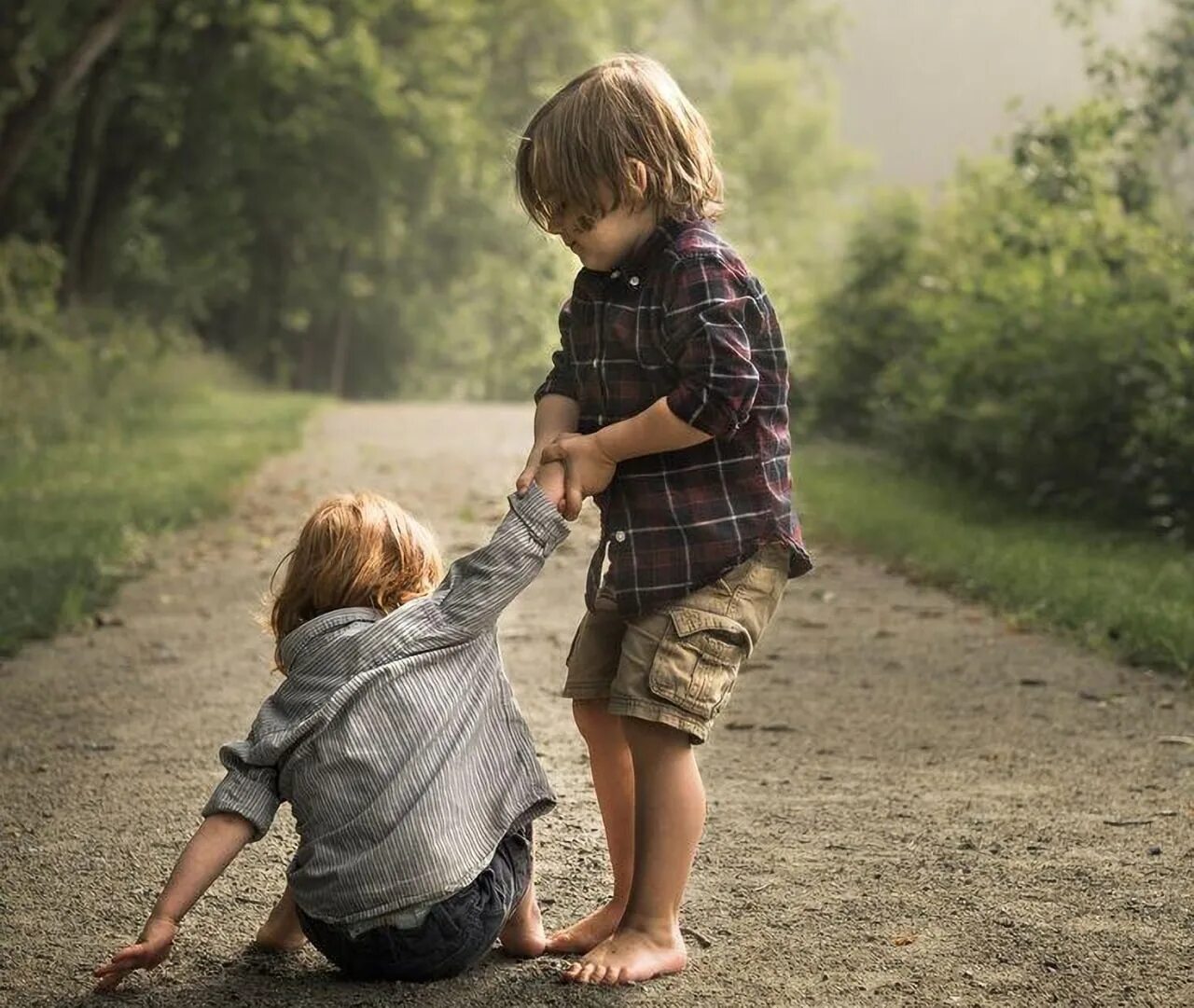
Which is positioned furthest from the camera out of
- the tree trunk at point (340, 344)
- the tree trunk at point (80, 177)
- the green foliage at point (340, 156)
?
the tree trunk at point (340, 344)

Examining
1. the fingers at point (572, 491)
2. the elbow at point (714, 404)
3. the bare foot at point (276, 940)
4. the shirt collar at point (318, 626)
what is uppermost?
the elbow at point (714, 404)

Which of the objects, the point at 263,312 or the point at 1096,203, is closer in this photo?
the point at 1096,203

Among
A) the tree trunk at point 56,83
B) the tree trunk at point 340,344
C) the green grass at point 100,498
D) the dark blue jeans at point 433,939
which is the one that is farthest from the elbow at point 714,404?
the tree trunk at point 340,344

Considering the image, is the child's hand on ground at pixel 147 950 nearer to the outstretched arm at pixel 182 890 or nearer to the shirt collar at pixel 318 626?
the outstretched arm at pixel 182 890

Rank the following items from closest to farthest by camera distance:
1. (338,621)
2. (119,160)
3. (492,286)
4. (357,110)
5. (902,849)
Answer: (338,621)
(902,849)
(119,160)
(357,110)
(492,286)

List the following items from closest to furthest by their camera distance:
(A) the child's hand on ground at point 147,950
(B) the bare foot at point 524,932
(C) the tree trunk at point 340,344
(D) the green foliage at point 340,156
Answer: (A) the child's hand on ground at point 147,950, (B) the bare foot at point 524,932, (D) the green foliage at point 340,156, (C) the tree trunk at point 340,344

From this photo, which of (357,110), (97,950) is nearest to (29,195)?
(357,110)

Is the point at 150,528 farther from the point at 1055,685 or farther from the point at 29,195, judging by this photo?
the point at 29,195

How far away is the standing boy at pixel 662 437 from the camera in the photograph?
3127mm

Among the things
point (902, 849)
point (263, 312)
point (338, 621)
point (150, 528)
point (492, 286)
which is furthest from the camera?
point (492, 286)

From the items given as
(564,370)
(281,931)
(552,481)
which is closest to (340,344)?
(564,370)

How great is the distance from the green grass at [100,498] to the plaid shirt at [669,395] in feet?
13.3

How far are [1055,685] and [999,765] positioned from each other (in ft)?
4.16

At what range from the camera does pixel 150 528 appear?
9.69 meters
